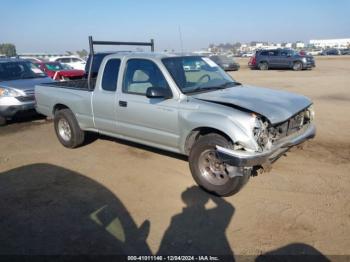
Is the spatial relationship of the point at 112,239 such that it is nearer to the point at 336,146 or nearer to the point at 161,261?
the point at 161,261

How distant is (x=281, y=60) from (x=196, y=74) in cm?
2585

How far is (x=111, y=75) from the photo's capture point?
5.87 m

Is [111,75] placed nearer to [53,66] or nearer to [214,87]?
[214,87]

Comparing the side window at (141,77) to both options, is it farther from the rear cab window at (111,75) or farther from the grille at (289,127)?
the grille at (289,127)

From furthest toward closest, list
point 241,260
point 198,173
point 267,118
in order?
point 198,173, point 267,118, point 241,260

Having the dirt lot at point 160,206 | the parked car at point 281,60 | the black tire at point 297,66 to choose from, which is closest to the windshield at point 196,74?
the dirt lot at point 160,206

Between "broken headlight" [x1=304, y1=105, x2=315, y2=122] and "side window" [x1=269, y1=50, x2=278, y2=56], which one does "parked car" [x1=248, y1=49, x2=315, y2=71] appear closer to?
Answer: "side window" [x1=269, y1=50, x2=278, y2=56]

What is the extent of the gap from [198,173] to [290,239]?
1.55m

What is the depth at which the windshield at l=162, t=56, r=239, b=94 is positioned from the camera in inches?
203

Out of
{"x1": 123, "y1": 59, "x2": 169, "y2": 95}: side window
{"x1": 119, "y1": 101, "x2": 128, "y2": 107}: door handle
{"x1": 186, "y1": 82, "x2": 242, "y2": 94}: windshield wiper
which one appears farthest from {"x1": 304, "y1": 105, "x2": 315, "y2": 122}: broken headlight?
{"x1": 119, "y1": 101, "x2": 128, "y2": 107}: door handle

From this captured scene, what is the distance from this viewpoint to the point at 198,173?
4719 mm

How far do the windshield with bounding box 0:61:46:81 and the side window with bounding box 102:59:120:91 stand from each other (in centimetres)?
530

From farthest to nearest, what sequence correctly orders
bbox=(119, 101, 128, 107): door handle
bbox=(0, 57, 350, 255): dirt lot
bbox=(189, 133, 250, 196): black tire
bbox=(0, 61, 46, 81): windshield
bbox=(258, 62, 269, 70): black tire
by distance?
1. bbox=(258, 62, 269, 70): black tire
2. bbox=(0, 61, 46, 81): windshield
3. bbox=(119, 101, 128, 107): door handle
4. bbox=(189, 133, 250, 196): black tire
5. bbox=(0, 57, 350, 255): dirt lot

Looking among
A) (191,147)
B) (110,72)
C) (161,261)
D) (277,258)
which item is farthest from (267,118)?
(110,72)
